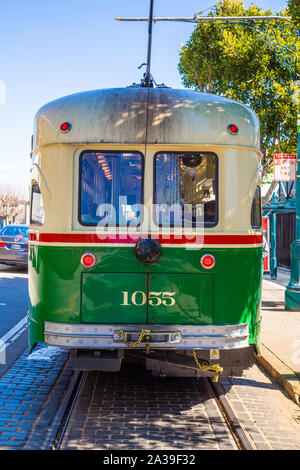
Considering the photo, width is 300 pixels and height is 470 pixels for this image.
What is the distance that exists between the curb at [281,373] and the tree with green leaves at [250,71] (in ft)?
33.1

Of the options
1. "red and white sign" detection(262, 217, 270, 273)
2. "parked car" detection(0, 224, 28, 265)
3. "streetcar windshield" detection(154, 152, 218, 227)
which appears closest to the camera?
"streetcar windshield" detection(154, 152, 218, 227)

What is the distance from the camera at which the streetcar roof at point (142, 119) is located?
479 cm

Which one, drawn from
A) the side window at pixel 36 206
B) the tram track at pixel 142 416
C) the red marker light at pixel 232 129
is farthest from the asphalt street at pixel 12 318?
the red marker light at pixel 232 129

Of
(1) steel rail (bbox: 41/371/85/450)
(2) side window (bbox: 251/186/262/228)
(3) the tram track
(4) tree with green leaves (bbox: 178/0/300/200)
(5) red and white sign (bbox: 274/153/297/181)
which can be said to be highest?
(4) tree with green leaves (bbox: 178/0/300/200)

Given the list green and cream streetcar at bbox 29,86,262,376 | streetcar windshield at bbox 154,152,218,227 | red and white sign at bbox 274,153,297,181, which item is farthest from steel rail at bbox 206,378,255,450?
red and white sign at bbox 274,153,297,181

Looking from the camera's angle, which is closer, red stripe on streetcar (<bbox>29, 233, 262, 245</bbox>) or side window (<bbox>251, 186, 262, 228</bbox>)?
red stripe on streetcar (<bbox>29, 233, 262, 245</bbox>)

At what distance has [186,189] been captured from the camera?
487cm

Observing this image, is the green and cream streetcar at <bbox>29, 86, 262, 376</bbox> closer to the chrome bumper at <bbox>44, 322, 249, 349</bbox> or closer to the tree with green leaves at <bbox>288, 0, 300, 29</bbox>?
the chrome bumper at <bbox>44, 322, 249, 349</bbox>

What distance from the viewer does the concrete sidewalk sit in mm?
5930

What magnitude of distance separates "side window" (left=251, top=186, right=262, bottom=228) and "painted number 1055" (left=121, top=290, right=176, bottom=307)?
3.85 ft

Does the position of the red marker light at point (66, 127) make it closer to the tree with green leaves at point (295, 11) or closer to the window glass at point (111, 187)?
the window glass at point (111, 187)

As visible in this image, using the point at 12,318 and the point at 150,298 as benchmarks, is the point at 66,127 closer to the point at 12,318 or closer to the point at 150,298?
the point at 150,298

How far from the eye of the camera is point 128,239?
4.75m
